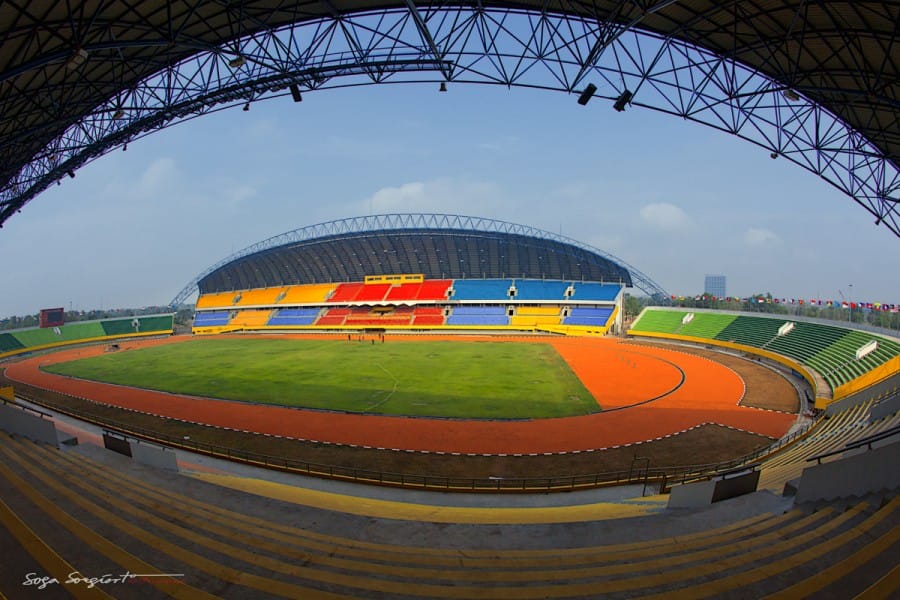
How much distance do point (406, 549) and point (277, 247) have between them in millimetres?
81401

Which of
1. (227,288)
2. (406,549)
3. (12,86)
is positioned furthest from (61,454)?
(227,288)

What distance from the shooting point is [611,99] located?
56.5 ft

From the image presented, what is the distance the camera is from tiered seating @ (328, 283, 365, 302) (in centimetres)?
7900

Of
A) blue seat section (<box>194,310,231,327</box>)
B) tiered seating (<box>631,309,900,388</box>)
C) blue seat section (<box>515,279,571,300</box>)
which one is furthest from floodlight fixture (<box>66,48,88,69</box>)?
blue seat section (<box>194,310,231,327</box>)

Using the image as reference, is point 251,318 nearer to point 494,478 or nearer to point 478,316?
point 478,316

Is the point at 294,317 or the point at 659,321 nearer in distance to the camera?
the point at 659,321

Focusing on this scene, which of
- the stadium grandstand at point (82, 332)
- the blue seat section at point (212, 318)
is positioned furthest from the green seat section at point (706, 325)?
the stadium grandstand at point (82, 332)

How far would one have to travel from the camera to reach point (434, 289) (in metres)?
75.0

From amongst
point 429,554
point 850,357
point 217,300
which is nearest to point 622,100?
point 429,554

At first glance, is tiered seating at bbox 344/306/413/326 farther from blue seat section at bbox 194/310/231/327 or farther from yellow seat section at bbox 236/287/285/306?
blue seat section at bbox 194/310/231/327

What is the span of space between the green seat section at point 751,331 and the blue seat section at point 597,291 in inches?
773

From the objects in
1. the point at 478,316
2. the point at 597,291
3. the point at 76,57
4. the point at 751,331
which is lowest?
the point at 751,331

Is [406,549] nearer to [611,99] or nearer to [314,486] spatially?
[314,486]

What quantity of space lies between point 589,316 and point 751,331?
74.4 ft
